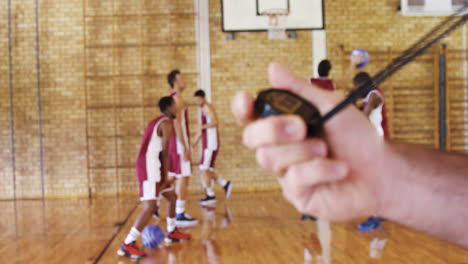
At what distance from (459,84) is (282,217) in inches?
208

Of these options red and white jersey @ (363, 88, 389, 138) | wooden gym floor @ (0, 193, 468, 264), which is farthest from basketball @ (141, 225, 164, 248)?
red and white jersey @ (363, 88, 389, 138)

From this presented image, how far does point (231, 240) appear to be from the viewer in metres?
4.62

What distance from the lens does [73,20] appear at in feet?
27.9

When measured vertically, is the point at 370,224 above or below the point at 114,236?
above

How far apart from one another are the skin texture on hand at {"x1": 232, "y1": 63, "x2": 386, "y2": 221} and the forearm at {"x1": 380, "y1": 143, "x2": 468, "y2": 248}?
3cm

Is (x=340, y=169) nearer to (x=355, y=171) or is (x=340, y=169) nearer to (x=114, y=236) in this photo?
(x=355, y=171)

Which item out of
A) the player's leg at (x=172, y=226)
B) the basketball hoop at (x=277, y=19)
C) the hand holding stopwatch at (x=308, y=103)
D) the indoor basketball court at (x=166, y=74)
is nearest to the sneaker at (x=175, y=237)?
the player's leg at (x=172, y=226)

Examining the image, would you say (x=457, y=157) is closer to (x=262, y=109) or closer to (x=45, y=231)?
(x=262, y=109)

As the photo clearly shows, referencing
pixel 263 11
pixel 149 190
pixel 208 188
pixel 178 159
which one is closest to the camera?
pixel 149 190

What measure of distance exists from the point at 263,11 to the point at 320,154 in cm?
750

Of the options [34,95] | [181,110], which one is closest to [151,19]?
[34,95]

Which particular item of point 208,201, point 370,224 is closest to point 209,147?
point 208,201

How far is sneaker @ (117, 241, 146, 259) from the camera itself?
4121 millimetres

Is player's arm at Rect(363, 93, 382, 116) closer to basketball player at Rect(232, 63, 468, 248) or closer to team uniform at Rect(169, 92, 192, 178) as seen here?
team uniform at Rect(169, 92, 192, 178)
